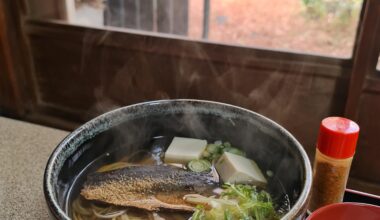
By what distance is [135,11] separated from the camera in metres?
2.01

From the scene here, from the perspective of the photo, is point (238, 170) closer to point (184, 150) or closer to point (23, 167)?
point (184, 150)

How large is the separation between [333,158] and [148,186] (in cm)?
53

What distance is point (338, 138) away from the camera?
921 mm

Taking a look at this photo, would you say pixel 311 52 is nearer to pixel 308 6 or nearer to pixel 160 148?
pixel 308 6

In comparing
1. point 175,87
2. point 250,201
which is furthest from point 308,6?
point 250,201

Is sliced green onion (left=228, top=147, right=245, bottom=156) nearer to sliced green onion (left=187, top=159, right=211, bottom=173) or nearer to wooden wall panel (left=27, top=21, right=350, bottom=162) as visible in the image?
sliced green onion (left=187, top=159, right=211, bottom=173)

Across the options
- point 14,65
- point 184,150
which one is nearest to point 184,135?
Result: point 184,150

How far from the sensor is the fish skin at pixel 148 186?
102 centimetres

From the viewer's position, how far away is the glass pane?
1.67 meters

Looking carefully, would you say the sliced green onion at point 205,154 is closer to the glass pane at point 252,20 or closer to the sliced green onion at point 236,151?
the sliced green onion at point 236,151

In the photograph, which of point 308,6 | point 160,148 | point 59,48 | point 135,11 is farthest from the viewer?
point 59,48

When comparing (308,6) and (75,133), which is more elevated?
(308,6)

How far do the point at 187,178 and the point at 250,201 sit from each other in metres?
0.22

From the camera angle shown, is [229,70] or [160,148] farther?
[229,70]
